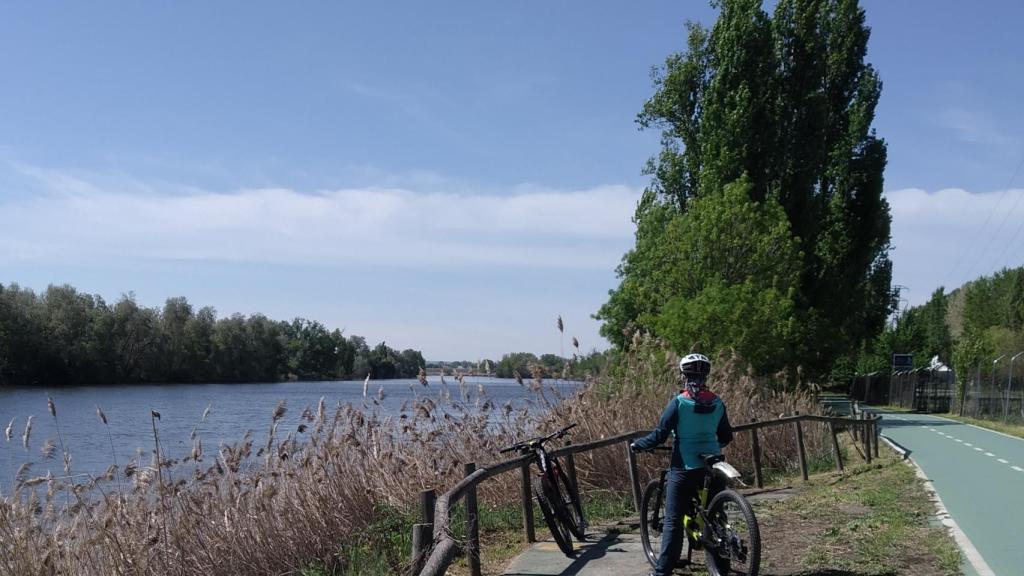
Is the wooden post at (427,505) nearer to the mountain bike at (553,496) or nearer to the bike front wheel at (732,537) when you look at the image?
the mountain bike at (553,496)

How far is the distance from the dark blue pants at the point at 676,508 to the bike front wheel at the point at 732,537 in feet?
0.62

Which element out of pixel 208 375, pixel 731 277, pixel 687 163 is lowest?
pixel 208 375

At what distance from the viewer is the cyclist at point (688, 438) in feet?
23.7

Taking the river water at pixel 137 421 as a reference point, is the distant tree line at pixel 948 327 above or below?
above

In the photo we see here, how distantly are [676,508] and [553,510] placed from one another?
1.81 m

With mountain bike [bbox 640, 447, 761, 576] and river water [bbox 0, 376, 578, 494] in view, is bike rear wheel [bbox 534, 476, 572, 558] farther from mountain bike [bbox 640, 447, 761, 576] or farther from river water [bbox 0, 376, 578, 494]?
river water [bbox 0, 376, 578, 494]

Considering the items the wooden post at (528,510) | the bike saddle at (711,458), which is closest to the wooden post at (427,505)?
the bike saddle at (711,458)

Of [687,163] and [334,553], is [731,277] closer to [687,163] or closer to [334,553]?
[687,163]

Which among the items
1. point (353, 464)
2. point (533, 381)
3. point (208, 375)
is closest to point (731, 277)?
point (533, 381)

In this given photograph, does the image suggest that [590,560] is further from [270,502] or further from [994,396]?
[994,396]

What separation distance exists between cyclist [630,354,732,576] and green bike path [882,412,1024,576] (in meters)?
2.71

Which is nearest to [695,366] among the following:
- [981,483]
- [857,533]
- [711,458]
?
[711,458]

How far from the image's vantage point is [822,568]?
8.01 meters

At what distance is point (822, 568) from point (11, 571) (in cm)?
665
